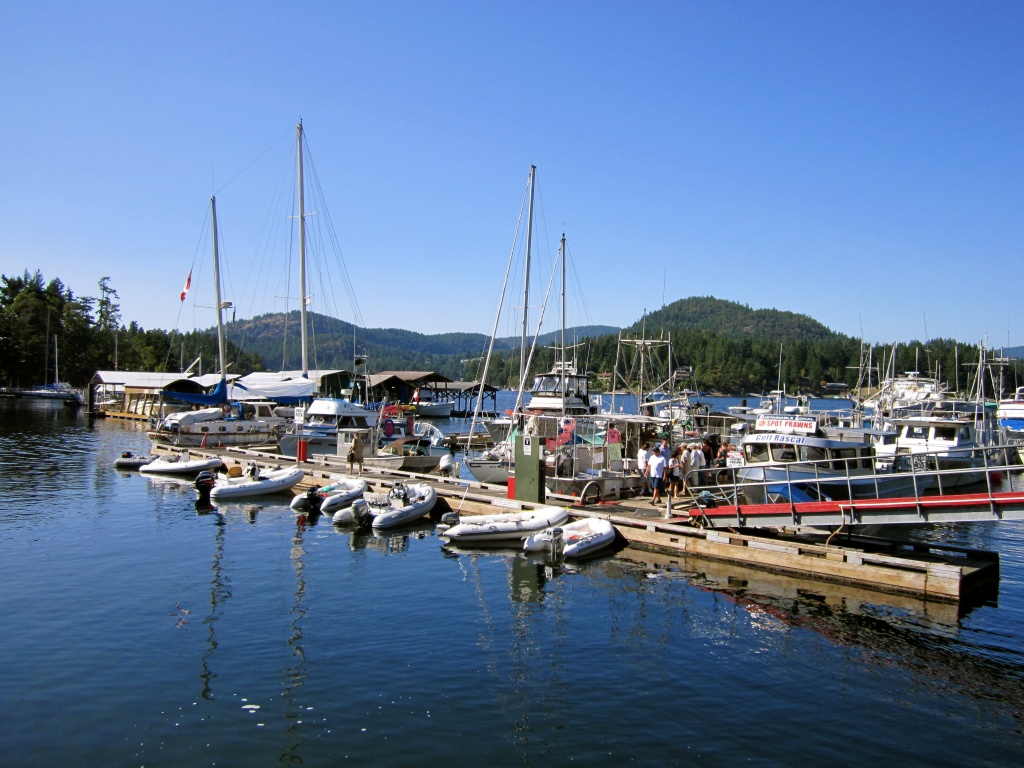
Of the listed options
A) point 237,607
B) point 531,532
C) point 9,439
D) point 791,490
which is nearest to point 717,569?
point 791,490

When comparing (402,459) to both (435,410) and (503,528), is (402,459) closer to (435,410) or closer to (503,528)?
(503,528)

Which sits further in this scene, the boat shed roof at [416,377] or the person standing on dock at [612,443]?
the boat shed roof at [416,377]

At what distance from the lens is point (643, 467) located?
85.7 ft

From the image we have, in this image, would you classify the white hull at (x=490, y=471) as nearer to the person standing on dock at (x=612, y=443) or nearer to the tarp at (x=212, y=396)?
the person standing on dock at (x=612, y=443)


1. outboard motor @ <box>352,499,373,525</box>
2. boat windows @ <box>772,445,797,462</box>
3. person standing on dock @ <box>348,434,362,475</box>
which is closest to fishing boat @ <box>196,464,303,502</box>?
person standing on dock @ <box>348,434,362,475</box>

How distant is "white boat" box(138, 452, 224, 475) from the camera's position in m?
36.0

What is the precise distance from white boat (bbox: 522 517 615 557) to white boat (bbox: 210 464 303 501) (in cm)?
1365

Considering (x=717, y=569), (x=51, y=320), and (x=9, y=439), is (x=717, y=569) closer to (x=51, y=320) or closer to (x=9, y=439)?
(x=9, y=439)

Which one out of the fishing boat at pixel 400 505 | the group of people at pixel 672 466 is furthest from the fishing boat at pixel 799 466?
the fishing boat at pixel 400 505

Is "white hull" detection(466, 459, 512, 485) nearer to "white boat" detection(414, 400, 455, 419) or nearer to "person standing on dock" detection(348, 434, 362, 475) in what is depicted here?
"person standing on dock" detection(348, 434, 362, 475)

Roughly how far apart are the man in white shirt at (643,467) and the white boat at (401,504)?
7338 mm

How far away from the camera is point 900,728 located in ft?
36.2

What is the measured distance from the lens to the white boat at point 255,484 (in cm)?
2945

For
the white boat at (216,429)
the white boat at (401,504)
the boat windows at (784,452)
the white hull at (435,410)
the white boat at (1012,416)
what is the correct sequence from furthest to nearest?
the white hull at (435,410), the white boat at (1012,416), the white boat at (216,429), the white boat at (401,504), the boat windows at (784,452)
